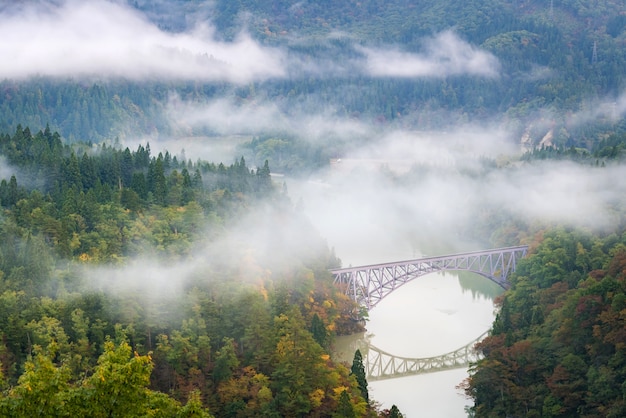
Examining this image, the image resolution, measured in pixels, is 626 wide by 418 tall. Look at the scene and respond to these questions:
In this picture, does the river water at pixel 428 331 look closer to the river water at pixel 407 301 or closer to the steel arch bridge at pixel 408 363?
the river water at pixel 407 301

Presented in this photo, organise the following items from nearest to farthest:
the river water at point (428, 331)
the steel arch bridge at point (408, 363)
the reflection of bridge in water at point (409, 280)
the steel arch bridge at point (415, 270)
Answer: the river water at point (428, 331), the steel arch bridge at point (408, 363), the reflection of bridge in water at point (409, 280), the steel arch bridge at point (415, 270)

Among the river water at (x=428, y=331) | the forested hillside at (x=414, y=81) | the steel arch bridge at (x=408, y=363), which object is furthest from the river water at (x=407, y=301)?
the forested hillside at (x=414, y=81)

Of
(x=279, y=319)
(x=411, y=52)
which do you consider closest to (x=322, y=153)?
(x=411, y=52)

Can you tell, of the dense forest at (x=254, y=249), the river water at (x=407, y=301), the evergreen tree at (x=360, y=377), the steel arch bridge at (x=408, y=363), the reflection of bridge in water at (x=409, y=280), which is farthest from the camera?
the reflection of bridge in water at (x=409, y=280)

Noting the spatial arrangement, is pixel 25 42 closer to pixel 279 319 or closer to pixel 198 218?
pixel 198 218

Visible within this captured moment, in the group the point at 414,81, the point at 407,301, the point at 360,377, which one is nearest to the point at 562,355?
the point at 360,377

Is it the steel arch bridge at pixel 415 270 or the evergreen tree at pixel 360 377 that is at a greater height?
the steel arch bridge at pixel 415 270
